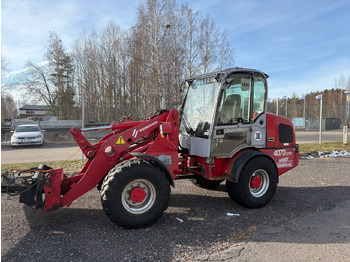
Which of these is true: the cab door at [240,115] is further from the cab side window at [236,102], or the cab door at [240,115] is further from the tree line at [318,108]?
the tree line at [318,108]

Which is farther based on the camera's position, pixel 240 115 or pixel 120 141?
pixel 240 115

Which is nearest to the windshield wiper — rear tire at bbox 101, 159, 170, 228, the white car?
rear tire at bbox 101, 159, 170, 228

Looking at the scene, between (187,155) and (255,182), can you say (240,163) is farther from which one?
(187,155)

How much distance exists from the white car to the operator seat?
43.6 feet

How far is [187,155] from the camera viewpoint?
5109 millimetres

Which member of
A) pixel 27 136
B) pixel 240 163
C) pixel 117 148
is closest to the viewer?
pixel 117 148

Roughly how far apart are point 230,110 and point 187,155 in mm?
1189

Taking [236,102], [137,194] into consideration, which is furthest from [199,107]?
[137,194]

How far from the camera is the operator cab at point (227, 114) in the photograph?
4.68 m

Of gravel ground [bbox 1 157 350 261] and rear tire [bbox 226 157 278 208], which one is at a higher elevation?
rear tire [bbox 226 157 278 208]

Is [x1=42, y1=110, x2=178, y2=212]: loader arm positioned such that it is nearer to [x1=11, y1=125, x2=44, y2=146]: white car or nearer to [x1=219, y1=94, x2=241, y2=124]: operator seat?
[x1=219, y1=94, x2=241, y2=124]: operator seat

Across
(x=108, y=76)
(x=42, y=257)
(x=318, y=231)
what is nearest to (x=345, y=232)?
(x=318, y=231)

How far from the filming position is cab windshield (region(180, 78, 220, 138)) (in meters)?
4.79

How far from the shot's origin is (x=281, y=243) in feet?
11.5
